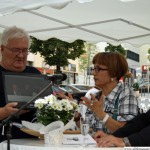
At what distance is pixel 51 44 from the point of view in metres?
15.4

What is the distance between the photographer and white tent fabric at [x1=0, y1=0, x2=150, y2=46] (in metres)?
4.83

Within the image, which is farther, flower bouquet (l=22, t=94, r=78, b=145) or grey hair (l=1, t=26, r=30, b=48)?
grey hair (l=1, t=26, r=30, b=48)

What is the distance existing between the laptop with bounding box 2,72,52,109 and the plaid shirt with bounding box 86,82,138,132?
0.74 meters

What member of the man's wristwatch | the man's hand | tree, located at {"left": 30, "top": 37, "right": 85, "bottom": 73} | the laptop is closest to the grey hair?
the laptop

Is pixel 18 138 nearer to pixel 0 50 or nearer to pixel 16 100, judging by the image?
pixel 16 100

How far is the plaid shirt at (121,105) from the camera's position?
3123 mm

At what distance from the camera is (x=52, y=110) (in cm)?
252

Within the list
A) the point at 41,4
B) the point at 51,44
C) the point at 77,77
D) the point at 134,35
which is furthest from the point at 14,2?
the point at 77,77

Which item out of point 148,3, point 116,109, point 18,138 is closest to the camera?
point 18,138

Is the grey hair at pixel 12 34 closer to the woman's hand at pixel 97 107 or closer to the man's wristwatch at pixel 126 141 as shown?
the woman's hand at pixel 97 107

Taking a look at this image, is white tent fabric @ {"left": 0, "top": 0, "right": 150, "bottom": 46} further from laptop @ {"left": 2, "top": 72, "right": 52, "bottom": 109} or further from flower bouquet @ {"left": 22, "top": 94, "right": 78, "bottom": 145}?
flower bouquet @ {"left": 22, "top": 94, "right": 78, "bottom": 145}

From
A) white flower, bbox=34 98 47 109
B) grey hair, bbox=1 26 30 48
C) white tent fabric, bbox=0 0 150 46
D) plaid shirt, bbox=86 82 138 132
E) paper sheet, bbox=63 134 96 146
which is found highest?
white tent fabric, bbox=0 0 150 46

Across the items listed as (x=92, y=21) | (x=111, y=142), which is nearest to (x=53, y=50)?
(x=92, y=21)

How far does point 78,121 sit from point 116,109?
0.35 m
